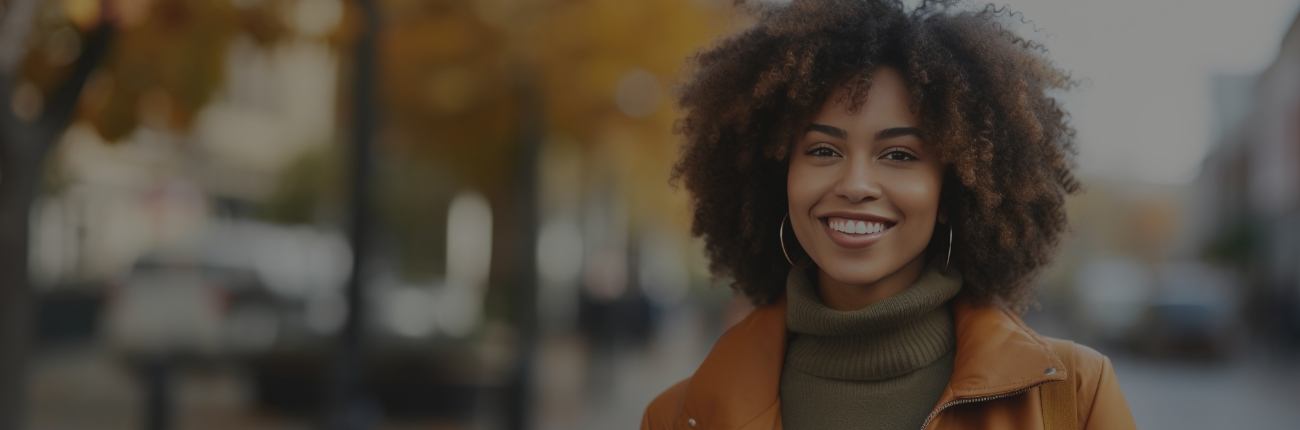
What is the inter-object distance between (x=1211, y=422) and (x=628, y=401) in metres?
5.94

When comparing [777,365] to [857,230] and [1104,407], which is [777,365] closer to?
[857,230]

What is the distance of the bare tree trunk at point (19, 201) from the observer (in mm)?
5176

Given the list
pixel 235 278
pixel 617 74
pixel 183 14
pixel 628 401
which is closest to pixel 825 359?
pixel 183 14

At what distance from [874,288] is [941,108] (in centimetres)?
37

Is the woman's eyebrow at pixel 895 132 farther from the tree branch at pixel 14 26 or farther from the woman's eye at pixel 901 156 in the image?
the tree branch at pixel 14 26

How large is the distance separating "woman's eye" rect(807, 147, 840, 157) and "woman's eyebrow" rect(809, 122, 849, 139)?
0.04 metres

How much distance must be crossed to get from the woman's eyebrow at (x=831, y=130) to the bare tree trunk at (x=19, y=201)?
374cm


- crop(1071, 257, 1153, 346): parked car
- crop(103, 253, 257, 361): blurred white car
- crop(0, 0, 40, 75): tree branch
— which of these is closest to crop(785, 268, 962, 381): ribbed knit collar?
crop(0, 0, 40, 75): tree branch

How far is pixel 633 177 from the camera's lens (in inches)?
672

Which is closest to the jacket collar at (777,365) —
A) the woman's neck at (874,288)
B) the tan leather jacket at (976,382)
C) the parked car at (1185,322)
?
the tan leather jacket at (976,382)

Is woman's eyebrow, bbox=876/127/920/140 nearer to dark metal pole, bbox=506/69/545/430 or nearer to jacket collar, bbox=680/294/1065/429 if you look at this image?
jacket collar, bbox=680/294/1065/429

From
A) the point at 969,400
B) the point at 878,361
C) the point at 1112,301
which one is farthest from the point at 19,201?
the point at 1112,301

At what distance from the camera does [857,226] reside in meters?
2.42

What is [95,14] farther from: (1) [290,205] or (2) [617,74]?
(1) [290,205]
